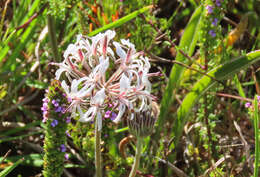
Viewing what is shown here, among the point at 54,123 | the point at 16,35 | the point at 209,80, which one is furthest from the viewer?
the point at 16,35

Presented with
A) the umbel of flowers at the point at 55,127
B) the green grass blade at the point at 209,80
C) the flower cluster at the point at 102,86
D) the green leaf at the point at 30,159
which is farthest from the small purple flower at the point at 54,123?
the green grass blade at the point at 209,80

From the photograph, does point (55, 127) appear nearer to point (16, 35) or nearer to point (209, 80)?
point (209, 80)

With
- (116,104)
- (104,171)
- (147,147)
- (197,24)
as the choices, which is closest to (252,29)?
(197,24)

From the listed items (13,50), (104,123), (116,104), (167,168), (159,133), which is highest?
(13,50)

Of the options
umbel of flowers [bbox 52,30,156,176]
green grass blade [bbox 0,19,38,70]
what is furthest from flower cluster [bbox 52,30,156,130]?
green grass blade [bbox 0,19,38,70]

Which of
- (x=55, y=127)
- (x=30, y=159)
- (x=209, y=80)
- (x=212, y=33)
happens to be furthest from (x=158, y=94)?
(x=55, y=127)

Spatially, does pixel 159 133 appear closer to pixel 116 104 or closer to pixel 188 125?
pixel 188 125

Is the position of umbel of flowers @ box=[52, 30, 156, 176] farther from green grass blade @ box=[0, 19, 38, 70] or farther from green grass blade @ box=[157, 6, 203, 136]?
green grass blade @ box=[0, 19, 38, 70]
